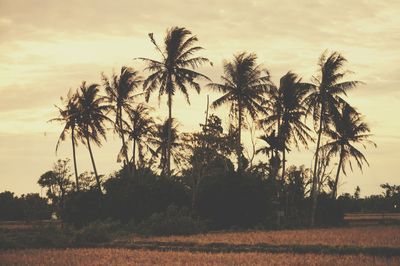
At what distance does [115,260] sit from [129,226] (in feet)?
58.7

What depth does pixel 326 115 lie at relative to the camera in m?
45.3

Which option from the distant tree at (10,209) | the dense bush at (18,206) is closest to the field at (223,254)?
the dense bush at (18,206)

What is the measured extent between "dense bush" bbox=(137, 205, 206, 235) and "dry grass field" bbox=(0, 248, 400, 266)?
12.5 m

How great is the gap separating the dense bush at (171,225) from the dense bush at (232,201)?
292cm

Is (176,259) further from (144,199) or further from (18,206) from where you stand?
(18,206)

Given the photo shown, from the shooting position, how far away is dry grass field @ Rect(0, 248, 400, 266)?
19.3m

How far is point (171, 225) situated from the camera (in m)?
36.3

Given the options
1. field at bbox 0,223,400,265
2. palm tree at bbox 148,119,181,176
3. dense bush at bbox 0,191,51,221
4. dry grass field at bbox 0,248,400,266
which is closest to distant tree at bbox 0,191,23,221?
dense bush at bbox 0,191,51,221

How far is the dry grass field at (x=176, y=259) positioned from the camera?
1933 cm

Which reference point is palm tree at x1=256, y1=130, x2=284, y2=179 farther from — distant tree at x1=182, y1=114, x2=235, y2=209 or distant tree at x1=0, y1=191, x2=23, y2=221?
distant tree at x1=0, y1=191, x2=23, y2=221

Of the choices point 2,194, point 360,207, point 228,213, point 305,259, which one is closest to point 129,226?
point 228,213

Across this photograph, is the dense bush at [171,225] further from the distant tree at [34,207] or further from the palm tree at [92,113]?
the distant tree at [34,207]

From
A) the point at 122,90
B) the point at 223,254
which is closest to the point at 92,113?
the point at 122,90

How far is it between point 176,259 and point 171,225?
15.5 m
